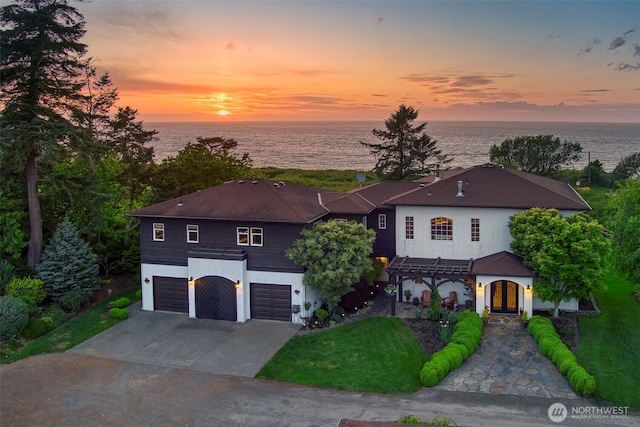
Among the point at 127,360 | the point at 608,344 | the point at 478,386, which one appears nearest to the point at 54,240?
the point at 127,360

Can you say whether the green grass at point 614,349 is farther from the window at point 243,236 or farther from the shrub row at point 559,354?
the window at point 243,236

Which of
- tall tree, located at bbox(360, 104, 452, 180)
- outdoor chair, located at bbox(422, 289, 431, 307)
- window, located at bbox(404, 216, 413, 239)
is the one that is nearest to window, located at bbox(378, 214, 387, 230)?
window, located at bbox(404, 216, 413, 239)

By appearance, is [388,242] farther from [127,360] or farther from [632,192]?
[127,360]

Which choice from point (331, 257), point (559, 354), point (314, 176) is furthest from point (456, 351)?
point (314, 176)

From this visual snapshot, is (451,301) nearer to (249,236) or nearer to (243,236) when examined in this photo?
(249,236)

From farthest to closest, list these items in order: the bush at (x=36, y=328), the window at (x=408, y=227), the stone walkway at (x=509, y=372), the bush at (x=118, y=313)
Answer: the window at (x=408, y=227) → the bush at (x=118, y=313) → the bush at (x=36, y=328) → the stone walkway at (x=509, y=372)

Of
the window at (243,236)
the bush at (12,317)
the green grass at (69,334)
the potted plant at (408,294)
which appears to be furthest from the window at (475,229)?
the bush at (12,317)
